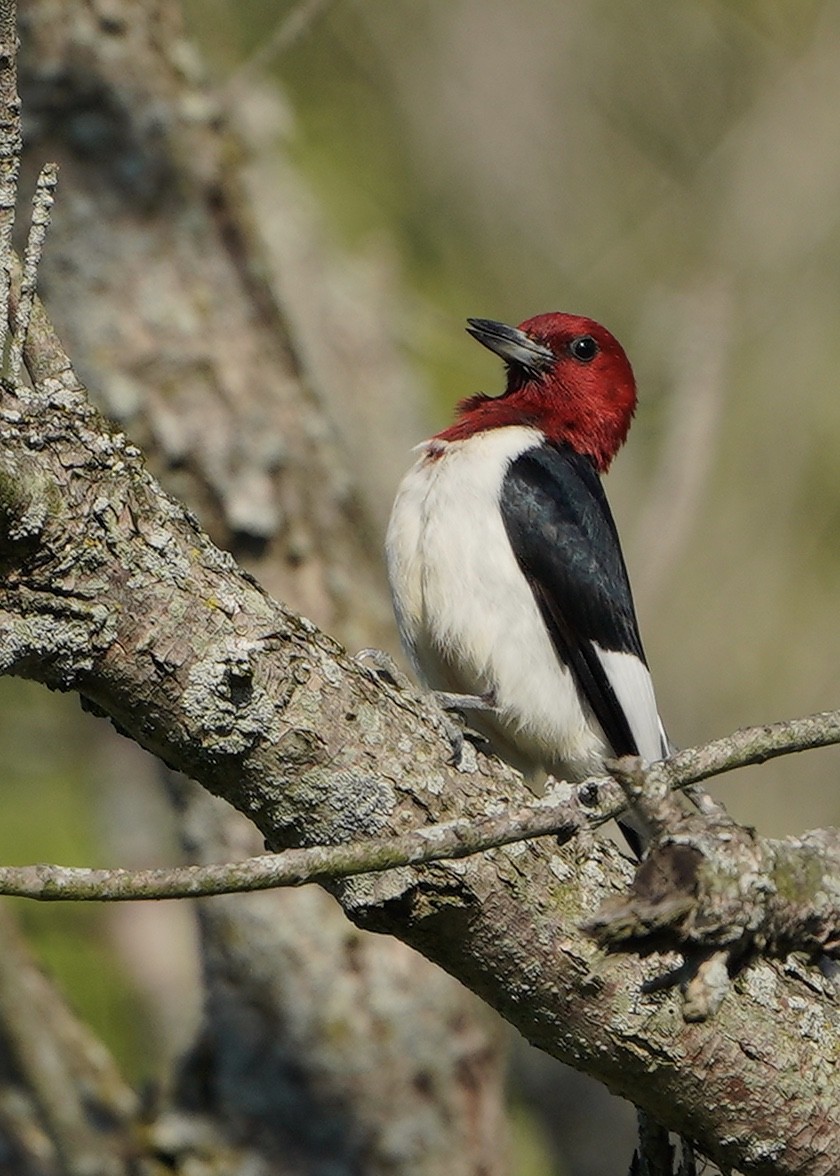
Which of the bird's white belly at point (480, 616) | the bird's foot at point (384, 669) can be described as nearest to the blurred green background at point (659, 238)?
the bird's white belly at point (480, 616)

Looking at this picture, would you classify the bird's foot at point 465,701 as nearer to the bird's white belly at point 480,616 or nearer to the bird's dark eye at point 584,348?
the bird's white belly at point 480,616

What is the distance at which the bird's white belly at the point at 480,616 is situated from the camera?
3.62 m

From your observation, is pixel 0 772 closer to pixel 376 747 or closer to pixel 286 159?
pixel 286 159

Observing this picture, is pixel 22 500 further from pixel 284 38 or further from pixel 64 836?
pixel 64 836

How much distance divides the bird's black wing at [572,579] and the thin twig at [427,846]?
5.07 feet

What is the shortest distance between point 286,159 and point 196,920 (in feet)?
13.9

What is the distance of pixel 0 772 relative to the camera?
6.68 m

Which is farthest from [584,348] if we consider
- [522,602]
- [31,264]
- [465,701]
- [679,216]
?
[679,216]

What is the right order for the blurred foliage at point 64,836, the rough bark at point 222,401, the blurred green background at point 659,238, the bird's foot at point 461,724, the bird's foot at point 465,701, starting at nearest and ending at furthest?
1. the bird's foot at point 461,724
2. the bird's foot at point 465,701
3. the rough bark at point 222,401
4. the blurred foliage at point 64,836
5. the blurred green background at point 659,238

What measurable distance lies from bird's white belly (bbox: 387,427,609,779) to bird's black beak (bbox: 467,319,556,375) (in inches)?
27.6

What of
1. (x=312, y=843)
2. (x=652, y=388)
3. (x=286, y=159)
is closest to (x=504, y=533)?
(x=312, y=843)

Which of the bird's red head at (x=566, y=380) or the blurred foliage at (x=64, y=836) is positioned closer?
the bird's red head at (x=566, y=380)

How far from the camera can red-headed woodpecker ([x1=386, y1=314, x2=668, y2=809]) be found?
11.9 feet

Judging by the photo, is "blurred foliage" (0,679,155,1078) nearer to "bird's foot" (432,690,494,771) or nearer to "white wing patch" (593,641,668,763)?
"bird's foot" (432,690,494,771)
